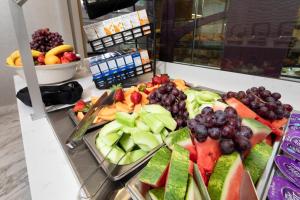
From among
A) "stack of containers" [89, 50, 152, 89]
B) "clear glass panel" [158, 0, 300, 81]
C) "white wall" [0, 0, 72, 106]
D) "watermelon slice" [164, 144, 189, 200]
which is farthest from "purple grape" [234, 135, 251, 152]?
"white wall" [0, 0, 72, 106]

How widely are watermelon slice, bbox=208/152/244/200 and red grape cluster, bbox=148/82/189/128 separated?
229mm

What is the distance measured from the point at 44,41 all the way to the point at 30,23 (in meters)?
1.20

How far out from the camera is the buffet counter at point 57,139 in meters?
0.43

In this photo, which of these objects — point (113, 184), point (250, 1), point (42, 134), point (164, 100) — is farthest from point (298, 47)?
point (42, 134)

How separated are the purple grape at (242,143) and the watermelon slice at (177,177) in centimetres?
11

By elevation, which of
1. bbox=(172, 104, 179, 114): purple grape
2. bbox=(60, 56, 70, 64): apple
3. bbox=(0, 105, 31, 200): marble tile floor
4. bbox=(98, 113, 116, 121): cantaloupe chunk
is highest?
bbox=(60, 56, 70, 64): apple

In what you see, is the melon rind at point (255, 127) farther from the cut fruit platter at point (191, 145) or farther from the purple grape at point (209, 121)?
the purple grape at point (209, 121)

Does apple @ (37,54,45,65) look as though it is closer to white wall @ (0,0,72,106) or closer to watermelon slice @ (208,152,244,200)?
watermelon slice @ (208,152,244,200)

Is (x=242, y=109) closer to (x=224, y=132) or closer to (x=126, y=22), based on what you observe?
(x=224, y=132)

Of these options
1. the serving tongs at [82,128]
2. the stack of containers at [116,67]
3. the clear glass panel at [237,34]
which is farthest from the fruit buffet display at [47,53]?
the clear glass panel at [237,34]

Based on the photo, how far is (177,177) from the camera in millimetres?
308

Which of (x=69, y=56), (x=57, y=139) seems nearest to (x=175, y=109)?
(x=57, y=139)

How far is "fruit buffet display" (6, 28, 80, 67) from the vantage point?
1.01m

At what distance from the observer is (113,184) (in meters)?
0.44
